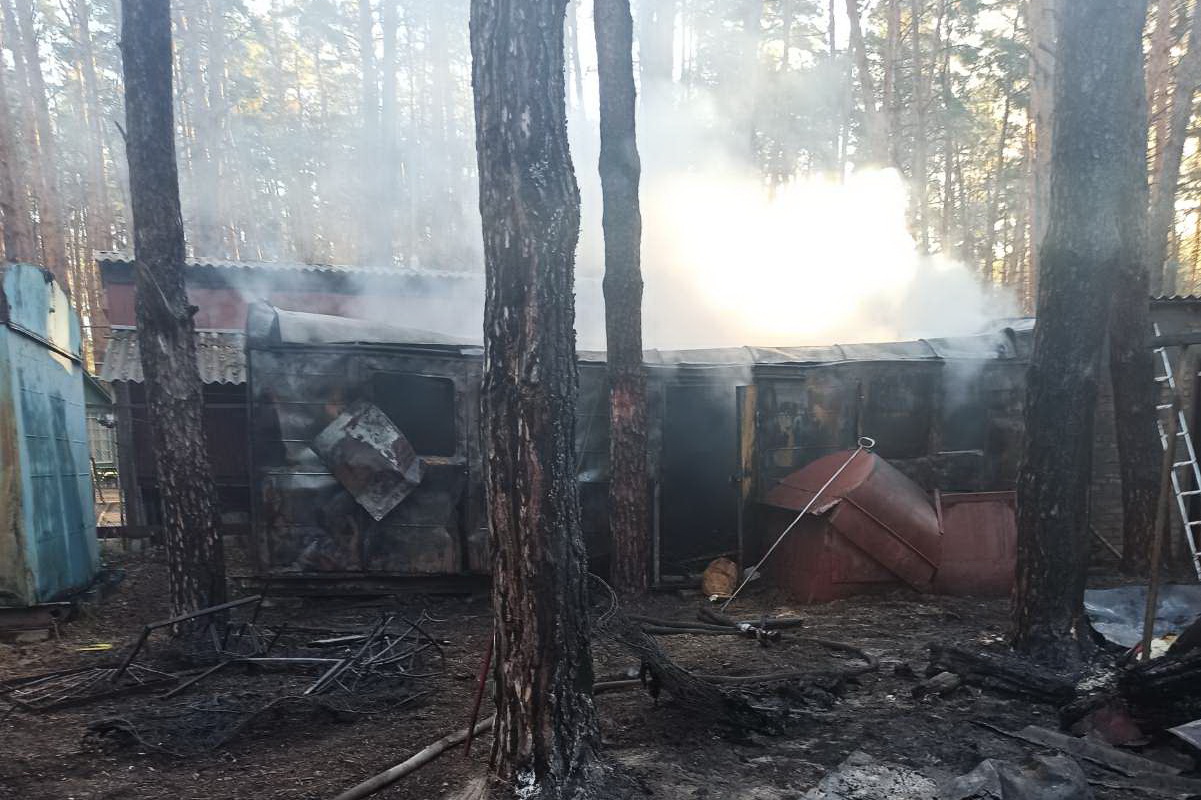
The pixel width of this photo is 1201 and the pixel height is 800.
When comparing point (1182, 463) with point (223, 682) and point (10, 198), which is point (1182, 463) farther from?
point (10, 198)

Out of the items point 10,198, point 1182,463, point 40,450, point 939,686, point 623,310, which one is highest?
point 10,198

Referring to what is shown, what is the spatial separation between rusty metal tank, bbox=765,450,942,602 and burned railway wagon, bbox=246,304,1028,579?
1153 mm

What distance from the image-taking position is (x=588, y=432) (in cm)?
914

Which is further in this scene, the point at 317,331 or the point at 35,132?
the point at 35,132

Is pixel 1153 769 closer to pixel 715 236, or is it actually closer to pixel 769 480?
pixel 769 480

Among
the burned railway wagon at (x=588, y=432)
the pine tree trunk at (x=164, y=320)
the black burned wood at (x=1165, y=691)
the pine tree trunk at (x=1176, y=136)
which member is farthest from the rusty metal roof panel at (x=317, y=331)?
the pine tree trunk at (x=1176, y=136)

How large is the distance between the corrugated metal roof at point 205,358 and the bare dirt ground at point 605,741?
5.98 meters

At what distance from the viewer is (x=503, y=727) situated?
11.9 ft

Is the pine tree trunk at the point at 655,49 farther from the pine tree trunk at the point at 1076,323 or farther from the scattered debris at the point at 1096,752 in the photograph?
the scattered debris at the point at 1096,752

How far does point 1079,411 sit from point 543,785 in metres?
4.69

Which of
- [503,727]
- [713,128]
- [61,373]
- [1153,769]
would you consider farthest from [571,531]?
[713,128]

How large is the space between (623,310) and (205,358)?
801 cm

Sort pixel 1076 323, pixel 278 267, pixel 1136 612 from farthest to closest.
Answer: pixel 278 267, pixel 1136 612, pixel 1076 323

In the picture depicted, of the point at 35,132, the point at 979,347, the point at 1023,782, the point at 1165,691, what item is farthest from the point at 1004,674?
the point at 35,132
